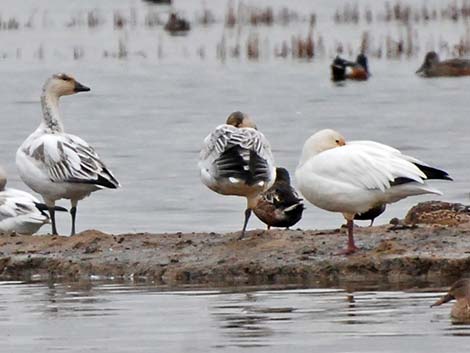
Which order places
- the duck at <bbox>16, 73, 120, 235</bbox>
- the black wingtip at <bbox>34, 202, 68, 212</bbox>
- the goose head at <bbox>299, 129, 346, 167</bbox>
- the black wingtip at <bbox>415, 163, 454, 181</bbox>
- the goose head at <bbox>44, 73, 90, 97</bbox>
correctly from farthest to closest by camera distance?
the goose head at <bbox>44, 73, 90, 97</bbox> → the black wingtip at <bbox>34, 202, 68, 212</bbox> → the duck at <bbox>16, 73, 120, 235</bbox> → the goose head at <bbox>299, 129, 346, 167</bbox> → the black wingtip at <bbox>415, 163, 454, 181</bbox>

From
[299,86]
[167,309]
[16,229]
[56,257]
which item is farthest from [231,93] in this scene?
[167,309]

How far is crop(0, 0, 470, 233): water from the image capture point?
1828 cm

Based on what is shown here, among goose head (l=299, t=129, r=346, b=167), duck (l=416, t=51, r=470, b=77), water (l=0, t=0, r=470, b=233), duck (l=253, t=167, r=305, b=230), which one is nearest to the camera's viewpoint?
goose head (l=299, t=129, r=346, b=167)

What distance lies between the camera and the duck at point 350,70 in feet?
112

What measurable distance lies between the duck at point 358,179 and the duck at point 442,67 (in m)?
23.0

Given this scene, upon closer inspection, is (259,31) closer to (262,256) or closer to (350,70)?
(350,70)

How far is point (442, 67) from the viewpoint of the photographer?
113 ft

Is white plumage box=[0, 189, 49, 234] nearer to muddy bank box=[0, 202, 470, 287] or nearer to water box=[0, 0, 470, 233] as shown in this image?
muddy bank box=[0, 202, 470, 287]

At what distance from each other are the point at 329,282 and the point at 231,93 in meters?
20.9

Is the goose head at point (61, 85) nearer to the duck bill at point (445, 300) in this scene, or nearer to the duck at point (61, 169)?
the duck at point (61, 169)

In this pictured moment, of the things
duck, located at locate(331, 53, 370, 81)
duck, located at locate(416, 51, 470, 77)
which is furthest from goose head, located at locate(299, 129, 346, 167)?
duck, located at locate(416, 51, 470, 77)

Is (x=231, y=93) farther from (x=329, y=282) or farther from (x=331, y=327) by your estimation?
(x=331, y=327)

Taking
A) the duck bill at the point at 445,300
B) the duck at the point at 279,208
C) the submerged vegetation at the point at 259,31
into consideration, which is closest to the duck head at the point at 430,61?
the submerged vegetation at the point at 259,31

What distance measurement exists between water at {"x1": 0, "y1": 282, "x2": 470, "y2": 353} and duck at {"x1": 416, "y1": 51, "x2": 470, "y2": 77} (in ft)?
78.1
